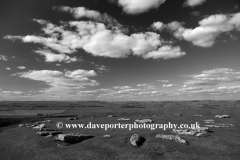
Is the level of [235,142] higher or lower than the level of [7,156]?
higher

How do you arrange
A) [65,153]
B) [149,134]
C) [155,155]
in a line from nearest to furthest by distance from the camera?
1. [155,155]
2. [65,153]
3. [149,134]

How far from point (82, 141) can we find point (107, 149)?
9.41 metres

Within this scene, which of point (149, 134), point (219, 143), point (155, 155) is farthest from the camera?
point (149, 134)

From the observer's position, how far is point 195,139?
118ft

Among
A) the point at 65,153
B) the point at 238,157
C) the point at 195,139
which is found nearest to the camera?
the point at 238,157

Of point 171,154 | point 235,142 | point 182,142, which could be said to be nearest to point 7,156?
point 171,154

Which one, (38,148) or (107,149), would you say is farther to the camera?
(38,148)

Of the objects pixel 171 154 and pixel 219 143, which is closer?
pixel 171 154

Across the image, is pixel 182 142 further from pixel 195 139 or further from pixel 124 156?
pixel 124 156

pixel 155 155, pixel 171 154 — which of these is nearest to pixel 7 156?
pixel 155 155

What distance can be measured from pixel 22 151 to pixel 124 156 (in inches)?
972

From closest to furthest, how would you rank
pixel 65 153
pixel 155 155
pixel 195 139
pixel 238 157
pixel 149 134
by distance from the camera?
pixel 238 157
pixel 155 155
pixel 65 153
pixel 195 139
pixel 149 134

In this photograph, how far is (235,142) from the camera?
3338 centimetres

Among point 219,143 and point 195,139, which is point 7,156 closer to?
point 195,139
